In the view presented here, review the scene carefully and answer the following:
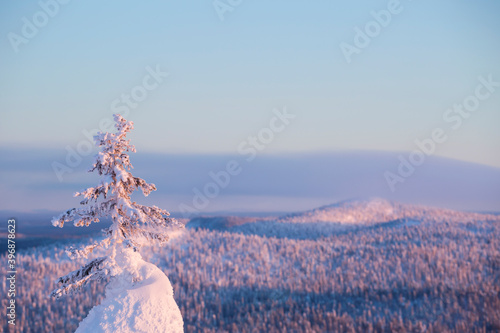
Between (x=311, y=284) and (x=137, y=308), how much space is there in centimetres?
1836

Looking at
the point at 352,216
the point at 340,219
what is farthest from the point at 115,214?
the point at 352,216

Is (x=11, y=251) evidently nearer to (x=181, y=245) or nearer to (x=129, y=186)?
(x=129, y=186)

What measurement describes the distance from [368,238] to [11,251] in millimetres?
28598

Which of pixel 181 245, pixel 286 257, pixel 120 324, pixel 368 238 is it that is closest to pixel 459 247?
pixel 368 238

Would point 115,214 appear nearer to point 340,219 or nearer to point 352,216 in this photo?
point 340,219

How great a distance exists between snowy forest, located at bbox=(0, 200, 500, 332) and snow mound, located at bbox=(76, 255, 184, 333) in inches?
461

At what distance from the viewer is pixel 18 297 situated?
78.0 ft

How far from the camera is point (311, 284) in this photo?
25.5 m

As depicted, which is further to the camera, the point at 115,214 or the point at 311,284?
the point at 311,284

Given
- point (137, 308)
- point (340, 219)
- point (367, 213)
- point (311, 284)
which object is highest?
point (367, 213)

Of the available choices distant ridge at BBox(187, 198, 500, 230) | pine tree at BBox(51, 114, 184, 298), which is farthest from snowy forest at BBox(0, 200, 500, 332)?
distant ridge at BBox(187, 198, 500, 230)

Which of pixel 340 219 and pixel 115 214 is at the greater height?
pixel 340 219

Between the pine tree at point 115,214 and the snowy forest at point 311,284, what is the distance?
38.4 feet

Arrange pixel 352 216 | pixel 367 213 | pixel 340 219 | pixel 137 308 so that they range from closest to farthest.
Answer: pixel 137 308 → pixel 340 219 → pixel 352 216 → pixel 367 213
